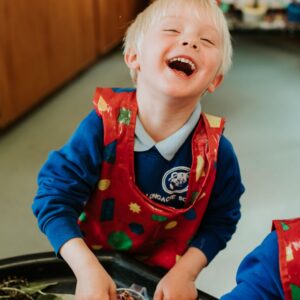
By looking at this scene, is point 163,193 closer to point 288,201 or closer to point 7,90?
point 288,201

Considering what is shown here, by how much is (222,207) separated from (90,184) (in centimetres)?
21

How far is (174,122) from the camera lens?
766 mm

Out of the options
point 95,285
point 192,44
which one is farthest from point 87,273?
point 192,44

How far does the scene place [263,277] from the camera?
0.55 m

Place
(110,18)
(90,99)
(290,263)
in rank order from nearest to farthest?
(290,263) → (90,99) → (110,18)

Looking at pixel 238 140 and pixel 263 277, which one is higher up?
pixel 263 277

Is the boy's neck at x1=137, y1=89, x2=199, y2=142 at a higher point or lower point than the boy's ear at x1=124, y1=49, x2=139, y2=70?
lower

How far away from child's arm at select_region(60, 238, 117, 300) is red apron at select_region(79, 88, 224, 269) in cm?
11

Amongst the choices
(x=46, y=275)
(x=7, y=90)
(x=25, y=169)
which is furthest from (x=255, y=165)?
(x=46, y=275)

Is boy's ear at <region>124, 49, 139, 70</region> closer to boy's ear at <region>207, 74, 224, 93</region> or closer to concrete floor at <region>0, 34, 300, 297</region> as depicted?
boy's ear at <region>207, 74, 224, 93</region>

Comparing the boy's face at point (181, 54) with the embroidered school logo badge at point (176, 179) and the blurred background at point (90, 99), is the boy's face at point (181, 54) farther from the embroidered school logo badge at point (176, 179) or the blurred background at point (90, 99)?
the blurred background at point (90, 99)

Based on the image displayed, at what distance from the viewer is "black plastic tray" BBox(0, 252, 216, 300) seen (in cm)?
72

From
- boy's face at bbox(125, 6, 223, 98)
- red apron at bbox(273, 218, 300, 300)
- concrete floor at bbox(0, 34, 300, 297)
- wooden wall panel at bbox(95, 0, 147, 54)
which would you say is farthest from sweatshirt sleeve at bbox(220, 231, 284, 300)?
wooden wall panel at bbox(95, 0, 147, 54)

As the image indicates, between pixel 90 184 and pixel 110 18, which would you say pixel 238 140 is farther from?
pixel 90 184
